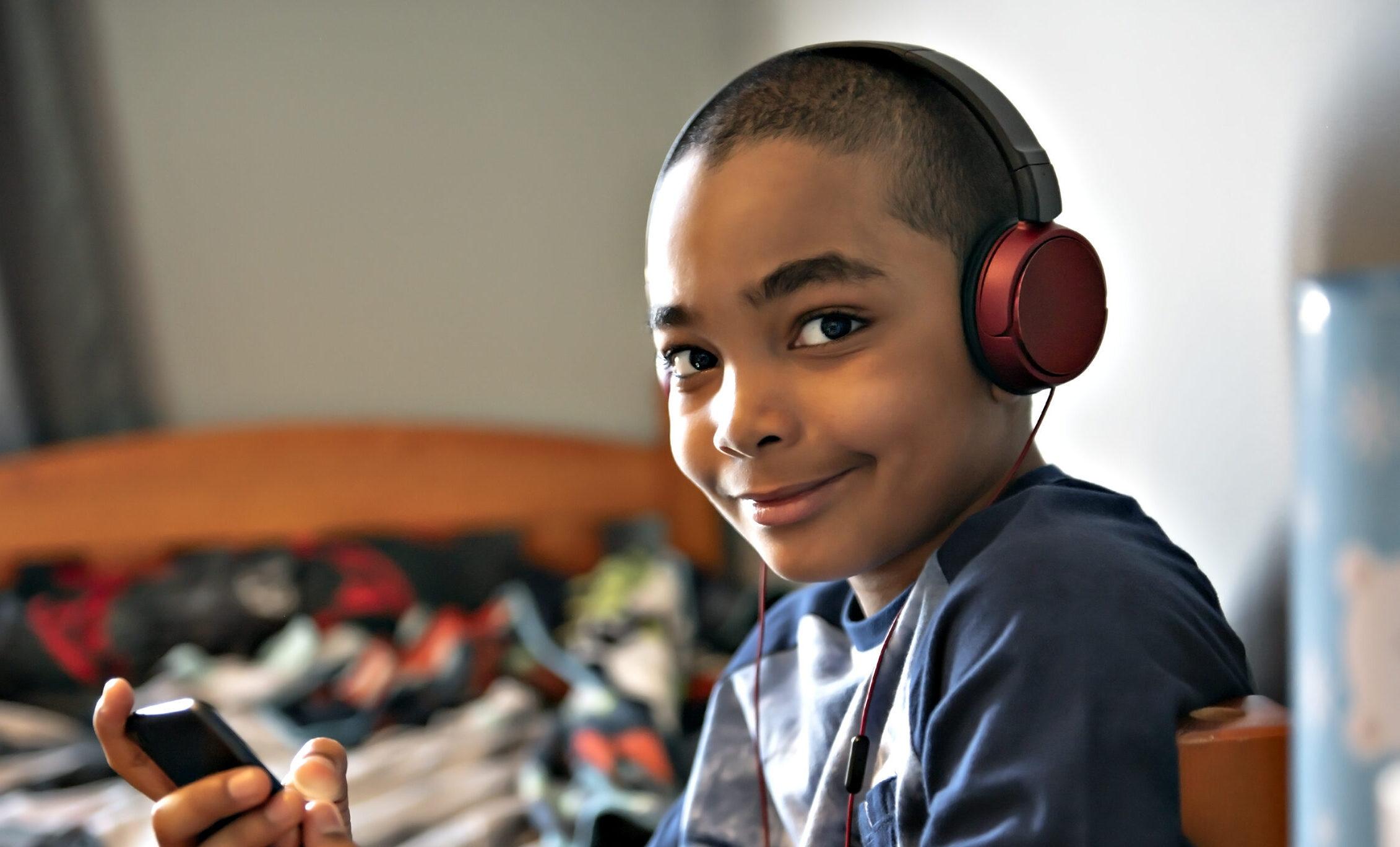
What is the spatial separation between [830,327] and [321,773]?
373mm

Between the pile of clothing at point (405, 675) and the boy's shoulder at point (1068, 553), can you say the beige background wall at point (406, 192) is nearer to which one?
the pile of clothing at point (405, 675)

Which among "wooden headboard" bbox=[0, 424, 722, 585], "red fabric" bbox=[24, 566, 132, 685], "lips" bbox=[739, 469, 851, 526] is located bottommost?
"red fabric" bbox=[24, 566, 132, 685]

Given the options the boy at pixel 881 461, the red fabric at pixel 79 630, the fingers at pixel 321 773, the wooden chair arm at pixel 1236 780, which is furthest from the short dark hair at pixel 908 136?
the red fabric at pixel 79 630

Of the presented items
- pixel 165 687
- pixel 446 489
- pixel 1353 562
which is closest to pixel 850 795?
pixel 1353 562

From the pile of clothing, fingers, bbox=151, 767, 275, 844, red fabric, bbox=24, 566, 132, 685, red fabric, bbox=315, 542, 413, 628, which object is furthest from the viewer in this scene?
red fabric, bbox=315, 542, 413, 628

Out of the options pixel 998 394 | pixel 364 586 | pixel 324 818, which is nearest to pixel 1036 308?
pixel 998 394

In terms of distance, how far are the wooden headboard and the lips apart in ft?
4.92

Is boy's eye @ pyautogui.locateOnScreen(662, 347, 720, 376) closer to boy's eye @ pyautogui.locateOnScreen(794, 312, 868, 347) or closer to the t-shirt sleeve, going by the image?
boy's eye @ pyautogui.locateOnScreen(794, 312, 868, 347)

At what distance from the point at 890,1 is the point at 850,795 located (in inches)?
40.2

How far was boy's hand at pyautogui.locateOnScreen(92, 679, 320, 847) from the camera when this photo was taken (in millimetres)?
534

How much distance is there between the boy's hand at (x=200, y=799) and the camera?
0.53 metres

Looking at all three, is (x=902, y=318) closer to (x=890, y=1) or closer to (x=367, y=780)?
(x=890, y=1)

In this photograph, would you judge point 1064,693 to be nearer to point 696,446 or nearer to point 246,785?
point 696,446

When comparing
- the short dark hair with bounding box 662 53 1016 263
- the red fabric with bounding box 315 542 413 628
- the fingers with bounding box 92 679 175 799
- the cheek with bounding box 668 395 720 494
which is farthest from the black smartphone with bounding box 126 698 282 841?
the red fabric with bounding box 315 542 413 628
